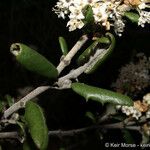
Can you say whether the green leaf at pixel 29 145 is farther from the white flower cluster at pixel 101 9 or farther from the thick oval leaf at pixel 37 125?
the white flower cluster at pixel 101 9

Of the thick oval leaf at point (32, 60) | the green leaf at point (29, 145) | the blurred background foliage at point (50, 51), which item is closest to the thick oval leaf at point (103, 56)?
the thick oval leaf at point (32, 60)

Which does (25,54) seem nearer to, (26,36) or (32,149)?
(32,149)

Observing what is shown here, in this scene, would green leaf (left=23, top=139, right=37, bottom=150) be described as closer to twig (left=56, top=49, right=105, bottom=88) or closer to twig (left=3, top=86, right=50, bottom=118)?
twig (left=3, top=86, right=50, bottom=118)

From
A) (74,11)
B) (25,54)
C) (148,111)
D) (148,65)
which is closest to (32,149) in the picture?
(25,54)

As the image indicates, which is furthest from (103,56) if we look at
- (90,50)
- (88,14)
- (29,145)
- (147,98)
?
(147,98)

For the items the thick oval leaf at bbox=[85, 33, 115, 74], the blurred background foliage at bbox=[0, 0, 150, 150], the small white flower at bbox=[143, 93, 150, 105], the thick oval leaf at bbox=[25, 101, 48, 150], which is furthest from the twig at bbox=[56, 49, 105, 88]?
the blurred background foliage at bbox=[0, 0, 150, 150]
